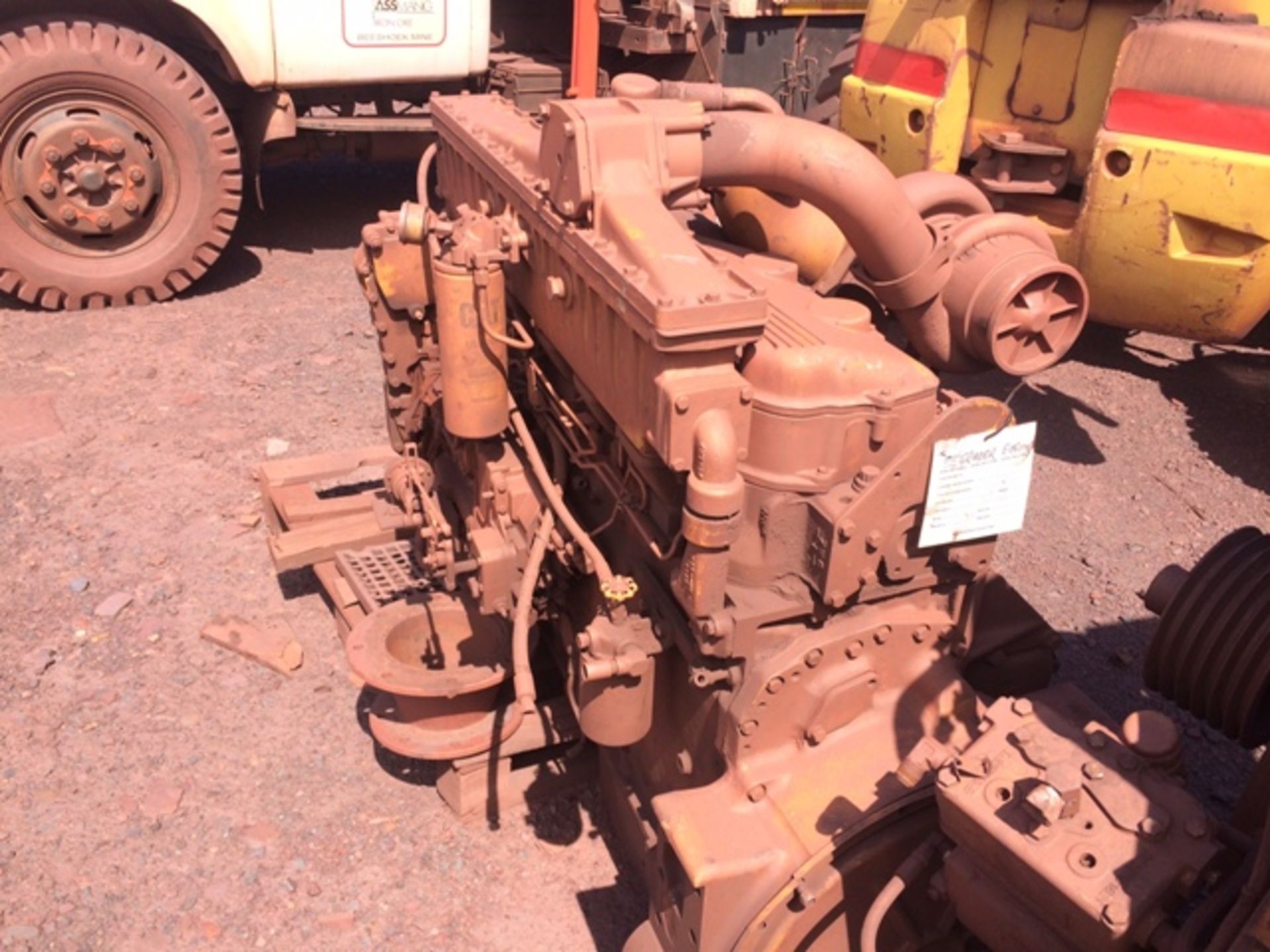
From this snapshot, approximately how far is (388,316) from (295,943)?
1958mm

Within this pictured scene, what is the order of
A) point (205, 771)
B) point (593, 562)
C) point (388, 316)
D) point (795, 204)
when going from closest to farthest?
point (593, 562) < point (795, 204) < point (205, 771) < point (388, 316)

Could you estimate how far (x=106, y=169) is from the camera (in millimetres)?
6633

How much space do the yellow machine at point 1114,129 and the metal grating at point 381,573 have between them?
3134mm

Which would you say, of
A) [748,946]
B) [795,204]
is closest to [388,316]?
[795,204]

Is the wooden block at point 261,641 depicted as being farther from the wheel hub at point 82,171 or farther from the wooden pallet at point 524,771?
the wheel hub at point 82,171

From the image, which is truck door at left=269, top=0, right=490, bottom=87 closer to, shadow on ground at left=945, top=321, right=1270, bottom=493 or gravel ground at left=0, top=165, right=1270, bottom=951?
gravel ground at left=0, top=165, right=1270, bottom=951

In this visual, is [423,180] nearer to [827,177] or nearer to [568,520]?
[568,520]

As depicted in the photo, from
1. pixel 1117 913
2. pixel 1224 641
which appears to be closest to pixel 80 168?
pixel 1224 641

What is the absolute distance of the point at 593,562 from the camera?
2.85 m

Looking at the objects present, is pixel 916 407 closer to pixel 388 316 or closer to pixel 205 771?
pixel 388 316

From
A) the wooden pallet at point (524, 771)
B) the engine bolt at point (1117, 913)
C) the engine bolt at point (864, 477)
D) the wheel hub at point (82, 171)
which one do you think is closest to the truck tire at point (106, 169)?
the wheel hub at point (82, 171)

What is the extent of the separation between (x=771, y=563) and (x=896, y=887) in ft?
2.38

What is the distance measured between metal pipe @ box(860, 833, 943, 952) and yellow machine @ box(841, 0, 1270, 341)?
3.33 metres

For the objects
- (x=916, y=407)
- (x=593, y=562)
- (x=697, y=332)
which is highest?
(x=697, y=332)
